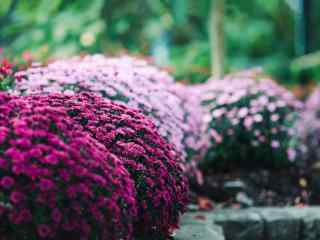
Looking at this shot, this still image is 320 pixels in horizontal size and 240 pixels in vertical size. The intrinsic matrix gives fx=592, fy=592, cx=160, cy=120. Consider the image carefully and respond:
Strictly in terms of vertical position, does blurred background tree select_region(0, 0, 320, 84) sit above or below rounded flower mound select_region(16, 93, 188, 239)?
above

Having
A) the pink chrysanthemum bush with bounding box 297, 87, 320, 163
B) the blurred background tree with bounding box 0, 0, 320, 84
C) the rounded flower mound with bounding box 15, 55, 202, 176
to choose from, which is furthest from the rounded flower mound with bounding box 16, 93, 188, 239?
the pink chrysanthemum bush with bounding box 297, 87, 320, 163

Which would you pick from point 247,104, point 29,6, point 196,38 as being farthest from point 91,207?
point 196,38

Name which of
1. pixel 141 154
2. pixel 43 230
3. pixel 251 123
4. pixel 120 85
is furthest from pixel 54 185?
pixel 251 123

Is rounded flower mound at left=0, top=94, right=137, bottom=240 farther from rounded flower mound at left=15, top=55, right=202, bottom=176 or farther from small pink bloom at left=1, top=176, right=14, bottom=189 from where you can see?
rounded flower mound at left=15, top=55, right=202, bottom=176

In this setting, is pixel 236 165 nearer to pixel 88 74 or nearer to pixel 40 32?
pixel 88 74

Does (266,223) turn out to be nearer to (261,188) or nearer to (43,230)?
(261,188)

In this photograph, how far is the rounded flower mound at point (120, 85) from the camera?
4.19 m

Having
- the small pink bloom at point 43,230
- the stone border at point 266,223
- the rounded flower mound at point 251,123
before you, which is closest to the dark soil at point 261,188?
the rounded flower mound at point 251,123

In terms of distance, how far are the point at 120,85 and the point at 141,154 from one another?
1288 millimetres

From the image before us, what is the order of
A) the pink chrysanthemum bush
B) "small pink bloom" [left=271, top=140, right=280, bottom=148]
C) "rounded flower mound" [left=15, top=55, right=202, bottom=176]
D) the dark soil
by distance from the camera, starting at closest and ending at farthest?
1. "rounded flower mound" [left=15, top=55, right=202, bottom=176]
2. the dark soil
3. "small pink bloom" [left=271, top=140, right=280, bottom=148]
4. the pink chrysanthemum bush

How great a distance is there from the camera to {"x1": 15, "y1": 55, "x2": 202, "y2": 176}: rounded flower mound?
4191 millimetres

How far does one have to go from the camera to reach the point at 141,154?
3.13 meters

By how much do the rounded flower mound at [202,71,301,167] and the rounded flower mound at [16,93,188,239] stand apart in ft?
8.91

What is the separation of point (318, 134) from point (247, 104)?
154 centimetres
